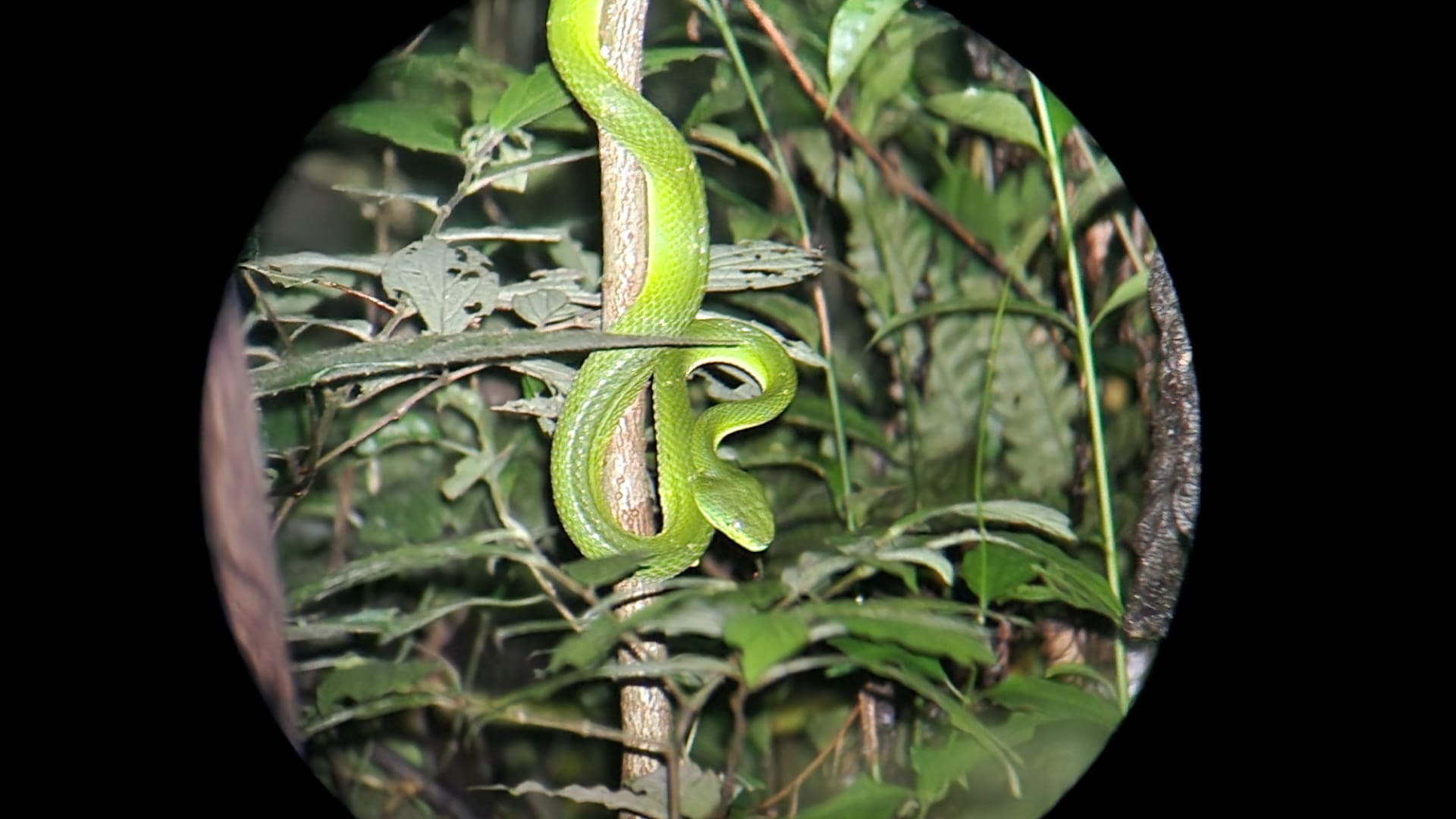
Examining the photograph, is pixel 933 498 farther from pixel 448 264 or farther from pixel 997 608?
pixel 448 264

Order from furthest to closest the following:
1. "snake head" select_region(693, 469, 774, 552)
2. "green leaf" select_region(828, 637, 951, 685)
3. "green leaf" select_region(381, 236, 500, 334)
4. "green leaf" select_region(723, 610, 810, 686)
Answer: "snake head" select_region(693, 469, 774, 552) < "green leaf" select_region(381, 236, 500, 334) < "green leaf" select_region(828, 637, 951, 685) < "green leaf" select_region(723, 610, 810, 686)

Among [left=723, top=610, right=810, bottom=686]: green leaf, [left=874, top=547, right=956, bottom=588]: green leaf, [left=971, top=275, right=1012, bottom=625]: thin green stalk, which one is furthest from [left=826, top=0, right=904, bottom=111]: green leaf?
[left=723, top=610, right=810, bottom=686]: green leaf

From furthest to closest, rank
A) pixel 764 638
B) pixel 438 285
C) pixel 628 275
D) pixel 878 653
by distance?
pixel 628 275 → pixel 438 285 → pixel 878 653 → pixel 764 638

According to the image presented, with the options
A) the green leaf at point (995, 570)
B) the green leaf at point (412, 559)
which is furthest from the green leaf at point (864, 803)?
the green leaf at point (412, 559)

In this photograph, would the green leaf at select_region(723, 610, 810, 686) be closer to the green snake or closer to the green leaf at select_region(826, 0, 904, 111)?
the green snake

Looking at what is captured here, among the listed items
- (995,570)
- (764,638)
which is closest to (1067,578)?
(995,570)

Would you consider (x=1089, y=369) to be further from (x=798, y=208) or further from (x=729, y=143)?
(x=729, y=143)

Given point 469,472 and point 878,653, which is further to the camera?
point 469,472
